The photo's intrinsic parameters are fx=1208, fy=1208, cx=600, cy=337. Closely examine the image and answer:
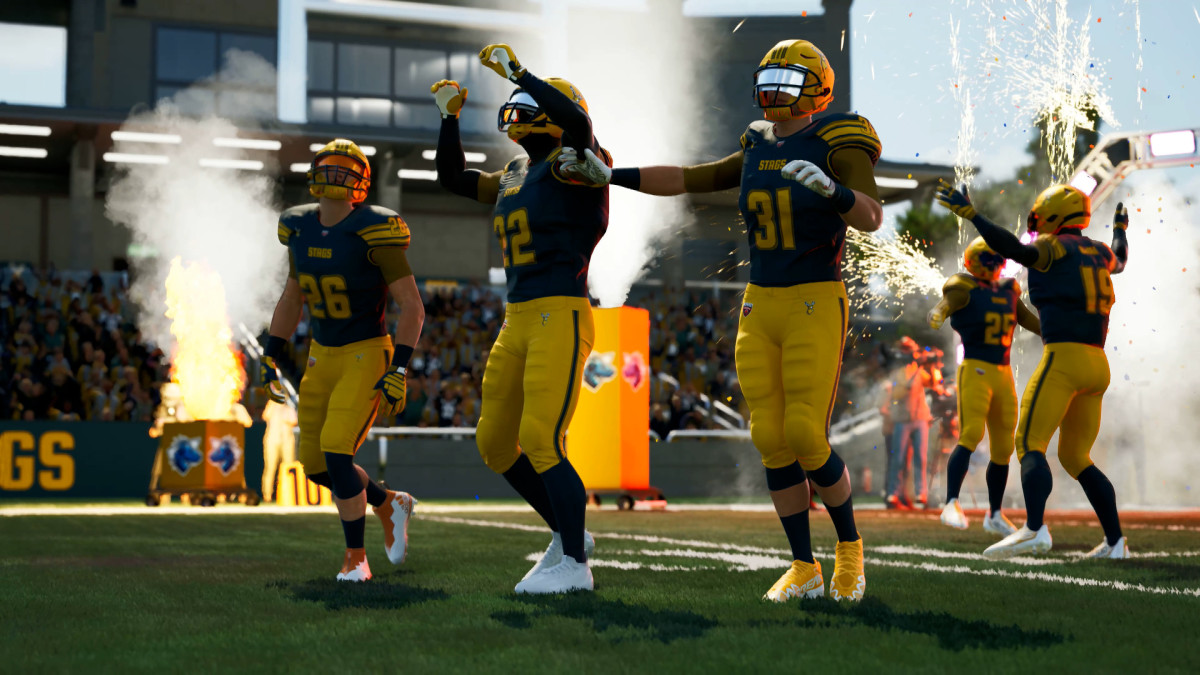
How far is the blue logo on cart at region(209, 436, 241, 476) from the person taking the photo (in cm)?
1345

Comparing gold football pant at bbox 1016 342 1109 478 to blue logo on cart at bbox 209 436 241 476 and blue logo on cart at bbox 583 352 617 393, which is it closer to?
blue logo on cart at bbox 583 352 617 393

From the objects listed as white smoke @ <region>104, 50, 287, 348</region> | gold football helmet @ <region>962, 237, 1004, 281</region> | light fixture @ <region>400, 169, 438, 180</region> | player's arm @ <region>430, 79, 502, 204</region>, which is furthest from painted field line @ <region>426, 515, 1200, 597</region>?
light fixture @ <region>400, 169, 438, 180</region>

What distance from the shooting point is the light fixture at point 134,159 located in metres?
23.7

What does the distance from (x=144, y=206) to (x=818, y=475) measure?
22978 millimetres

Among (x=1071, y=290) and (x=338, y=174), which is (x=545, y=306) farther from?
(x=1071, y=290)

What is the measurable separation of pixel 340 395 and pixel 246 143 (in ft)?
60.9

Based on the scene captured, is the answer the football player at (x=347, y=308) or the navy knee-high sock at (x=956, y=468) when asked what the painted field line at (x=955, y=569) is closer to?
the football player at (x=347, y=308)

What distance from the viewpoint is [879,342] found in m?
23.2

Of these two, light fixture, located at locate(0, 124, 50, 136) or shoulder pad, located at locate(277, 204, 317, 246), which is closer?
shoulder pad, located at locate(277, 204, 317, 246)

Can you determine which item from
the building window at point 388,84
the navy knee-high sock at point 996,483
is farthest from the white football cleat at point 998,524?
the building window at point 388,84

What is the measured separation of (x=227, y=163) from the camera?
2375cm

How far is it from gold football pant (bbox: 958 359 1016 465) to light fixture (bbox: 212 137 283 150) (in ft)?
56.8

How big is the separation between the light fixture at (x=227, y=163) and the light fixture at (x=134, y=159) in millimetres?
806

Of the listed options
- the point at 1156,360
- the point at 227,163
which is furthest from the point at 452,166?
the point at 227,163
